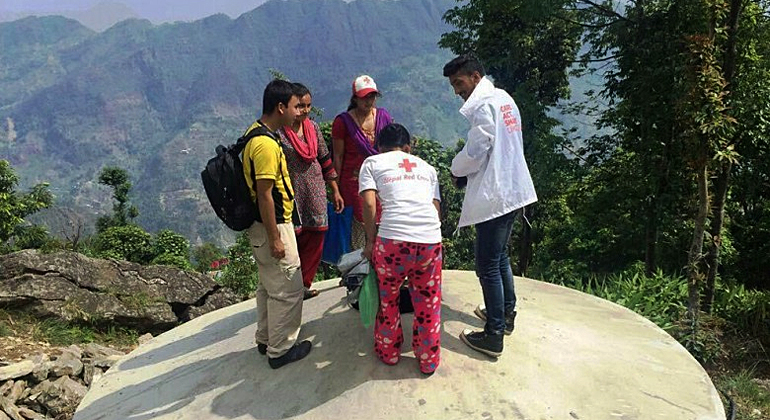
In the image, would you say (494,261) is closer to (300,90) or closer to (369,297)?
(369,297)

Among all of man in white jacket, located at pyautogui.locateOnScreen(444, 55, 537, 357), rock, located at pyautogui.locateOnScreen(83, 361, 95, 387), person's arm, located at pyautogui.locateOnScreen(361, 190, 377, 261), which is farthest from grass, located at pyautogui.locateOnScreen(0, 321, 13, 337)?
man in white jacket, located at pyautogui.locateOnScreen(444, 55, 537, 357)

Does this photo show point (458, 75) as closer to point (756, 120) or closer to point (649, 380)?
point (649, 380)

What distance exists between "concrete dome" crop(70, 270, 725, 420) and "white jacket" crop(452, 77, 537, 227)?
104 centimetres

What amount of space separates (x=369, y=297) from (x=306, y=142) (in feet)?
4.74

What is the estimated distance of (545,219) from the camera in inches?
821

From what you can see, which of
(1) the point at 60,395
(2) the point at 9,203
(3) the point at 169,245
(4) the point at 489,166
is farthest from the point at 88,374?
(3) the point at 169,245

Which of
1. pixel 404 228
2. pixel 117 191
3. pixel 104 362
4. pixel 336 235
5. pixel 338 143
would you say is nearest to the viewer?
pixel 404 228

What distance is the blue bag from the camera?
446cm

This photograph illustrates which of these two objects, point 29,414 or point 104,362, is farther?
point 104,362

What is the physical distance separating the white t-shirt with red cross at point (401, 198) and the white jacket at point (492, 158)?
0.29 m

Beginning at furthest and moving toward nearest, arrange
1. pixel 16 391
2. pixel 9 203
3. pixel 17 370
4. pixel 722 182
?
pixel 9 203
pixel 722 182
pixel 17 370
pixel 16 391

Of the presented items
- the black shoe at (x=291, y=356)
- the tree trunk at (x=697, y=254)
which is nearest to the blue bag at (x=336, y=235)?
the black shoe at (x=291, y=356)

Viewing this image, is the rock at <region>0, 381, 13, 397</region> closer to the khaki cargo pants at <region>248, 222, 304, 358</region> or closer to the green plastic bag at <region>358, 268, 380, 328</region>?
the khaki cargo pants at <region>248, 222, 304, 358</region>

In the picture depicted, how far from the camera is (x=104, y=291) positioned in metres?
8.63
